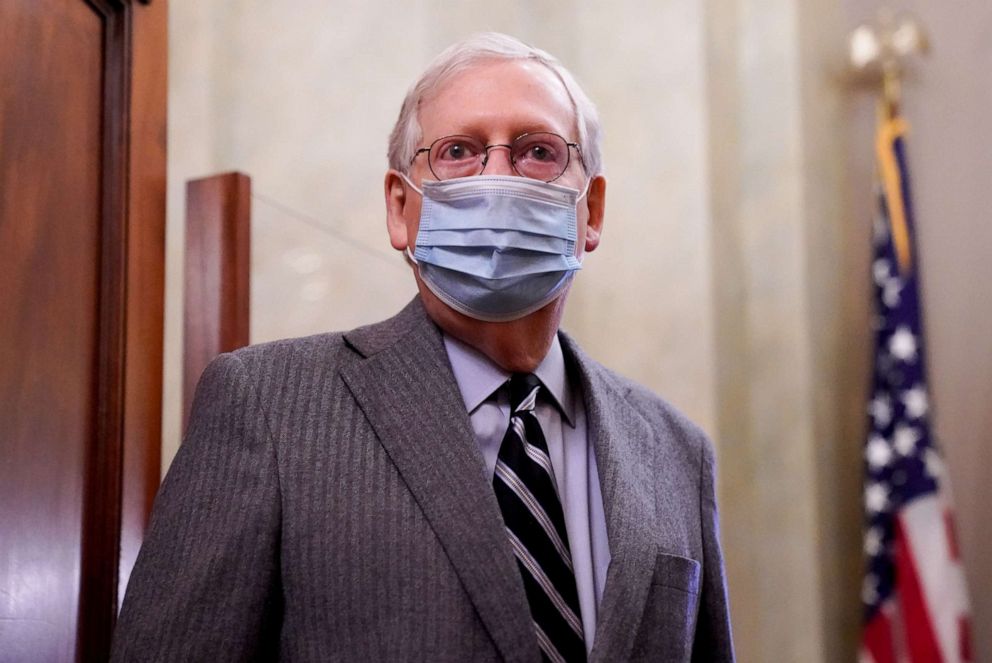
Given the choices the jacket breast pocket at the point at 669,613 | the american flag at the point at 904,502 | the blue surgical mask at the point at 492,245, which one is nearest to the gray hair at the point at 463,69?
the blue surgical mask at the point at 492,245

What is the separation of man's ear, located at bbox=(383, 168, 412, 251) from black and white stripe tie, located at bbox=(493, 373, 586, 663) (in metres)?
0.37

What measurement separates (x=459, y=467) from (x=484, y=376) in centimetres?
21

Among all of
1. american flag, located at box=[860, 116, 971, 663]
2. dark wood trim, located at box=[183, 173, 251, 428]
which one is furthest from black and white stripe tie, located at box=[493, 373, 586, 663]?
american flag, located at box=[860, 116, 971, 663]

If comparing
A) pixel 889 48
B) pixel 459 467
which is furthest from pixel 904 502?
pixel 459 467

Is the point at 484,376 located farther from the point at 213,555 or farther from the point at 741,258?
the point at 741,258

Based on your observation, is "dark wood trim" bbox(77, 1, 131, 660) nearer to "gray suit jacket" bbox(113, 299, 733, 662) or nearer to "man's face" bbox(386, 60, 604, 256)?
"gray suit jacket" bbox(113, 299, 733, 662)

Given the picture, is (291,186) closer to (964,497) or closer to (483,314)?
(483,314)

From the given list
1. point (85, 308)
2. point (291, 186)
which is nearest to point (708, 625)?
point (85, 308)

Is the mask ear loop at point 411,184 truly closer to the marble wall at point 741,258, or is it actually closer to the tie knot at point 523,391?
the tie knot at point 523,391

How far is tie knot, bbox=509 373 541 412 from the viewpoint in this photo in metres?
1.68

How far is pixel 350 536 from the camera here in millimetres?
1473

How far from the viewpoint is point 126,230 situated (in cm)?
184

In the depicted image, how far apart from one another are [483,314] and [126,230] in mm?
632

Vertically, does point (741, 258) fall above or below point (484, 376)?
above
